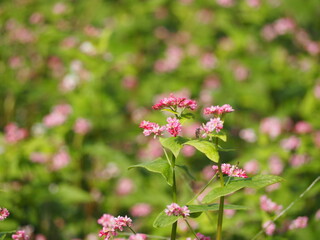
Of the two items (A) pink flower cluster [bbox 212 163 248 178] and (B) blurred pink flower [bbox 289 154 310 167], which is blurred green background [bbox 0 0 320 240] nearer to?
(B) blurred pink flower [bbox 289 154 310 167]

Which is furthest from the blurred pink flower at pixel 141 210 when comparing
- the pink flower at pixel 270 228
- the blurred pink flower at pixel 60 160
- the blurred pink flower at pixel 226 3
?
the blurred pink flower at pixel 226 3

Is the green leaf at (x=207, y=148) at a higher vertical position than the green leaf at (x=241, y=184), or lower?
higher

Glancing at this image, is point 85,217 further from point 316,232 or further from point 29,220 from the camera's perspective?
point 316,232

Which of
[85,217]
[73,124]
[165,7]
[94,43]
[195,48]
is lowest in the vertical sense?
[85,217]

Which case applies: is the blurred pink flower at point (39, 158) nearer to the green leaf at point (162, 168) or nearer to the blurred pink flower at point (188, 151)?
the blurred pink flower at point (188, 151)

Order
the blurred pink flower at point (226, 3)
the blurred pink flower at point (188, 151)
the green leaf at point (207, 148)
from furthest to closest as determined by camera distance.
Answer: the blurred pink flower at point (226, 3)
the blurred pink flower at point (188, 151)
the green leaf at point (207, 148)

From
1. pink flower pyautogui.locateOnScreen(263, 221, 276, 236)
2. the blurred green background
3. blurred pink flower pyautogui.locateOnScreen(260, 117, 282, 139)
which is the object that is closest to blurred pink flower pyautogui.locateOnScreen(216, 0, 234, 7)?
the blurred green background

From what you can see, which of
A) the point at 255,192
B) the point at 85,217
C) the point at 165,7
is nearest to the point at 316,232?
the point at 255,192
